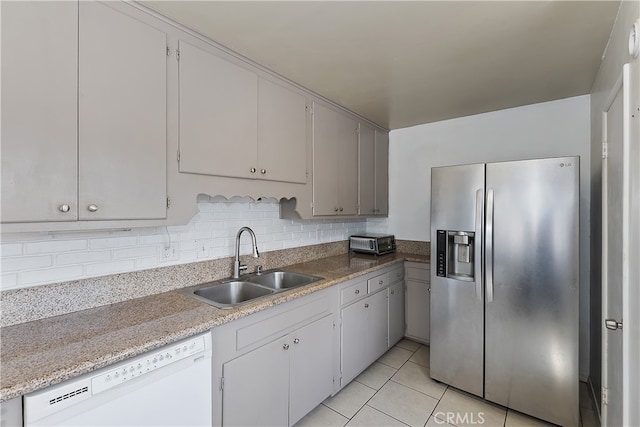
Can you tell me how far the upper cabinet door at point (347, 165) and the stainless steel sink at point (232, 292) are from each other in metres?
1.09

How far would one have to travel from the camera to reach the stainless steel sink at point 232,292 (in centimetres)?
192

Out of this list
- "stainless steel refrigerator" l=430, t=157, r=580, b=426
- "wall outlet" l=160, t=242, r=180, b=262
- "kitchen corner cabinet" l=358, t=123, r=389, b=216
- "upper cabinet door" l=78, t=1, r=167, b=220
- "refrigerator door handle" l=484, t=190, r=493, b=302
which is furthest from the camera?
"kitchen corner cabinet" l=358, t=123, r=389, b=216

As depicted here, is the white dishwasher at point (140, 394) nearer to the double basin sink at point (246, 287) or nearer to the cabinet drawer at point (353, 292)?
the double basin sink at point (246, 287)

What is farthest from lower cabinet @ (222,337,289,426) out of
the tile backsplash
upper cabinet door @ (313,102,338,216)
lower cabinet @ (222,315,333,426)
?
upper cabinet door @ (313,102,338,216)

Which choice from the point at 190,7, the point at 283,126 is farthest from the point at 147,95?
the point at 283,126

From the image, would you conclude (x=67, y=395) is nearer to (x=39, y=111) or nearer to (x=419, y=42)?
(x=39, y=111)

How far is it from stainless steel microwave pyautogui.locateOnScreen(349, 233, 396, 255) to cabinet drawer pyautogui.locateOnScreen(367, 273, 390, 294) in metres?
0.38

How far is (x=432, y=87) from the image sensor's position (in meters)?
2.34

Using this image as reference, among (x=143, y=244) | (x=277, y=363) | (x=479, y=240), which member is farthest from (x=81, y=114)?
(x=479, y=240)

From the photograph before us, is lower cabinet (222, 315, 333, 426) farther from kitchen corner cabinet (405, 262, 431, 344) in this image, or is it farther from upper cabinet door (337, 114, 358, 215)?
kitchen corner cabinet (405, 262, 431, 344)

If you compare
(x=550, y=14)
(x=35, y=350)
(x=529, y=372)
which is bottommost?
(x=529, y=372)

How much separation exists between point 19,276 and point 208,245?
3.04ft

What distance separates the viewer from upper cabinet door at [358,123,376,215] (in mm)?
Answer: 3061

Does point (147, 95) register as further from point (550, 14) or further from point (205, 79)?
point (550, 14)
